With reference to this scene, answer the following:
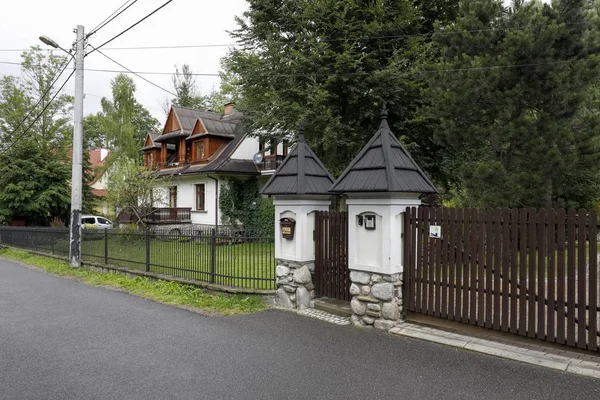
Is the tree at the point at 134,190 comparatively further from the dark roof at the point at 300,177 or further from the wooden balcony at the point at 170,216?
the dark roof at the point at 300,177

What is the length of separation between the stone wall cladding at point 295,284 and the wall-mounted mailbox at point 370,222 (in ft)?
4.66

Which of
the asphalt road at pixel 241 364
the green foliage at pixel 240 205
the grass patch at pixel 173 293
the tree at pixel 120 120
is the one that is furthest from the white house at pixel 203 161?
the asphalt road at pixel 241 364

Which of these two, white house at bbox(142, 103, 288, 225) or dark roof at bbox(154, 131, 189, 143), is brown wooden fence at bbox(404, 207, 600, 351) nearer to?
white house at bbox(142, 103, 288, 225)

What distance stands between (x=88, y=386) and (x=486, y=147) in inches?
431

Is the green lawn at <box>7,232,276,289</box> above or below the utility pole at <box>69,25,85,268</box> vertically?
below

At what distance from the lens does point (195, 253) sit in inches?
339

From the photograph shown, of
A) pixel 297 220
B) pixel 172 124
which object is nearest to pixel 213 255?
pixel 297 220

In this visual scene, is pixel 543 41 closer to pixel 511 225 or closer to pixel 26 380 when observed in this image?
pixel 511 225

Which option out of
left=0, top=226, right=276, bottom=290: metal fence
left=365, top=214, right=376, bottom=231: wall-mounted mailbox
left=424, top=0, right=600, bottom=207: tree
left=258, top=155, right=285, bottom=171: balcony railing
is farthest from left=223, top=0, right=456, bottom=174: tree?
left=365, top=214, right=376, bottom=231: wall-mounted mailbox

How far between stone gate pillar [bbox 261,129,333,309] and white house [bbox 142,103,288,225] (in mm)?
13538

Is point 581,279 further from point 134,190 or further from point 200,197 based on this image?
point 200,197

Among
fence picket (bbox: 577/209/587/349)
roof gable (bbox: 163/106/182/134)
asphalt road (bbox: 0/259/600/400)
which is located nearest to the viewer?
asphalt road (bbox: 0/259/600/400)

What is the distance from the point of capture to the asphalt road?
12.4ft

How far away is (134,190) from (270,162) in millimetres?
7237
